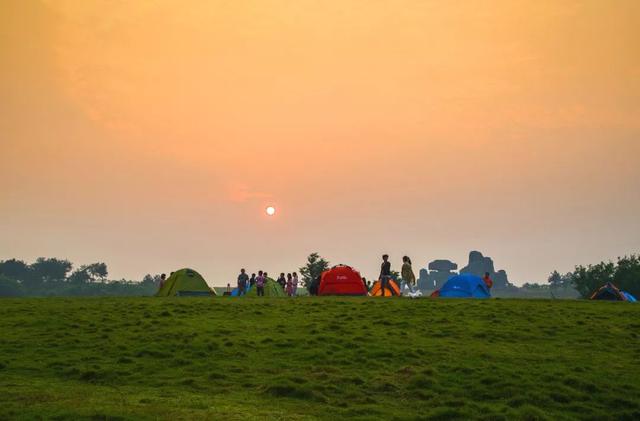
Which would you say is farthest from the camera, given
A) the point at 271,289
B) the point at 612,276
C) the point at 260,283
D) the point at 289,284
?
the point at 612,276

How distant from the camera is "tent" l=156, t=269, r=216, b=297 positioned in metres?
53.7

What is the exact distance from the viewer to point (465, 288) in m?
48.1

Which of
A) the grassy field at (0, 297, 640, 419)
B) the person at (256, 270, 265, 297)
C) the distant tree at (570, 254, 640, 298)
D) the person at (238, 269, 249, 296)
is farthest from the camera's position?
the distant tree at (570, 254, 640, 298)

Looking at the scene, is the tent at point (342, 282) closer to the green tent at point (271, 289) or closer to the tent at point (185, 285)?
the green tent at point (271, 289)

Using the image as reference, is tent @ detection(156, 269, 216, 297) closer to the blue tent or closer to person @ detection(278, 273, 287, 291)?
person @ detection(278, 273, 287, 291)

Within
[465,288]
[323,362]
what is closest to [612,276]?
[465,288]

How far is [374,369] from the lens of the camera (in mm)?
23328

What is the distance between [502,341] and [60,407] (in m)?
17.6

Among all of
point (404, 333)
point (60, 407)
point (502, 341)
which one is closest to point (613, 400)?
point (502, 341)

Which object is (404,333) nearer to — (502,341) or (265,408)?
(502,341)

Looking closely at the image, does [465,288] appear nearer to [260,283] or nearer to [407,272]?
[407,272]

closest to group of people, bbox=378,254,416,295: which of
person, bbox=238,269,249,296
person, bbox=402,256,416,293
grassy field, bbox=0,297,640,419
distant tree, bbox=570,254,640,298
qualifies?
person, bbox=402,256,416,293

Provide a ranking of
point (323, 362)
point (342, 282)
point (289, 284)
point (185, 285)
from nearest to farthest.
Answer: point (323, 362) < point (342, 282) < point (185, 285) < point (289, 284)

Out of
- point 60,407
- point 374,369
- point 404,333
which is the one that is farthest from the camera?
point 404,333
